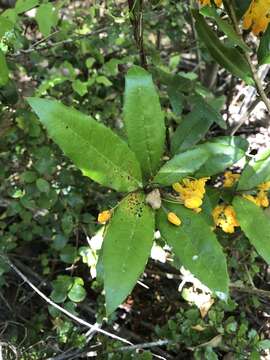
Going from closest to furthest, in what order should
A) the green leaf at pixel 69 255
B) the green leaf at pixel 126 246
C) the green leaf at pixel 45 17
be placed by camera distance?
the green leaf at pixel 126 246 < the green leaf at pixel 45 17 < the green leaf at pixel 69 255

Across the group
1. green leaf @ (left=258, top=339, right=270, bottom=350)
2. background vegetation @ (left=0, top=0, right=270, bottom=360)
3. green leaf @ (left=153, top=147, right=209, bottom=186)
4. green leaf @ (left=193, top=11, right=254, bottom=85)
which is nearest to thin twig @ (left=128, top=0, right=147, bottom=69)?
background vegetation @ (left=0, top=0, right=270, bottom=360)

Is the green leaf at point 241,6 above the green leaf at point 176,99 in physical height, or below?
above

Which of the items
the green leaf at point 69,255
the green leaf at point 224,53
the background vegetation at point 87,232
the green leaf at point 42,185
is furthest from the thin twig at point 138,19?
the green leaf at point 69,255

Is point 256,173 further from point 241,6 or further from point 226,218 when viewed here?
point 241,6

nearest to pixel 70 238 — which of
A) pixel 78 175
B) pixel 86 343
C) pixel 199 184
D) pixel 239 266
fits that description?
pixel 78 175

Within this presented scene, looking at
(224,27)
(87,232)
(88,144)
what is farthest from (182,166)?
(87,232)

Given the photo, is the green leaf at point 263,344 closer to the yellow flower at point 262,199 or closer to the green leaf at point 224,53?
the yellow flower at point 262,199

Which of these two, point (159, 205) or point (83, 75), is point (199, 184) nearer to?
point (159, 205)
